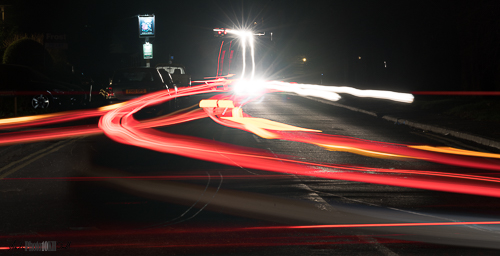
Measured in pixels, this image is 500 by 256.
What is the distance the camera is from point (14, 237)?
5629mm

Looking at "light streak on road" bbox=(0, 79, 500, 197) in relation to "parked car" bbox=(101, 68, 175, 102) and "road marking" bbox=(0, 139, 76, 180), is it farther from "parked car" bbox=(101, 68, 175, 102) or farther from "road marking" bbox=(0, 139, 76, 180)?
"road marking" bbox=(0, 139, 76, 180)

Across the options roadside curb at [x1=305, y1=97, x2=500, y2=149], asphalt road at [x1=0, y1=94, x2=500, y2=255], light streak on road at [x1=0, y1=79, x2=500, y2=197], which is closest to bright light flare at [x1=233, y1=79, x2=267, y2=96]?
roadside curb at [x1=305, y1=97, x2=500, y2=149]

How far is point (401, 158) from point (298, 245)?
6236 mm

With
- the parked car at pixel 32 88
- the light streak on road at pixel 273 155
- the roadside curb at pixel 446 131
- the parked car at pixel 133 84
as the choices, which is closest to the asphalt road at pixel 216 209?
the light streak on road at pixel 273 155

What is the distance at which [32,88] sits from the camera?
2286cm

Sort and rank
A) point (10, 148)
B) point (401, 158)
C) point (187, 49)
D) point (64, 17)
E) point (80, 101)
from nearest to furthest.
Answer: point (401, 158), point (10, 148), point (80, 101), point (64, 17), point (187, 49)

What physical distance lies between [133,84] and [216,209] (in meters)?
15.1

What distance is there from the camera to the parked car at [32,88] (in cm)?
2262

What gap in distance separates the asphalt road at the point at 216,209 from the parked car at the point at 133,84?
9.73 metres

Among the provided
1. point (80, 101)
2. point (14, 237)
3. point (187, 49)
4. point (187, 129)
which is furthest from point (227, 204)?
point (187, 49)

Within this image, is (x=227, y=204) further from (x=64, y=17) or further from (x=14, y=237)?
(x=64, y=17)

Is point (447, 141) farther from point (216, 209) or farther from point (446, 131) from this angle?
point (216, 209)

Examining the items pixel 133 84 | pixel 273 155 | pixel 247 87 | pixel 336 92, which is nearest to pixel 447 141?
pixel 273 155

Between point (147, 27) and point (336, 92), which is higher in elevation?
point (147, 27)
